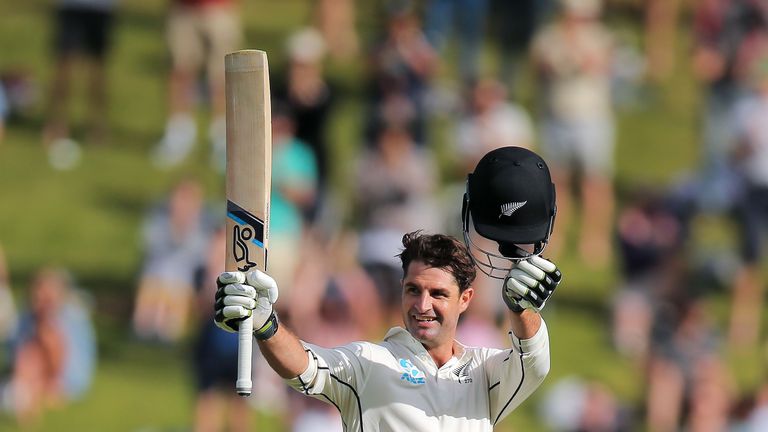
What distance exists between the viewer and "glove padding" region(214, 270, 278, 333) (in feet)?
18.2

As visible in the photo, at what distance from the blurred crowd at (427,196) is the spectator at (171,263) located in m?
0.02

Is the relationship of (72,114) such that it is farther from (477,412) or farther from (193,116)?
(477,412)

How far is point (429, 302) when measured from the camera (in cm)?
601

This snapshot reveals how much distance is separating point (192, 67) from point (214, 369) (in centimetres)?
428

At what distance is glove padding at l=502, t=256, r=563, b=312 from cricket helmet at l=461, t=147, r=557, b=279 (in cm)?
12

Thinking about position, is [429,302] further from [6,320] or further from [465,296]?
[6,320]

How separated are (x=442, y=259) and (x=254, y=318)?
94 cm

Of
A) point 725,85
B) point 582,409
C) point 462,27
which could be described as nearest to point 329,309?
point 582,409

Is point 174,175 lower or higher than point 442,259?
lower

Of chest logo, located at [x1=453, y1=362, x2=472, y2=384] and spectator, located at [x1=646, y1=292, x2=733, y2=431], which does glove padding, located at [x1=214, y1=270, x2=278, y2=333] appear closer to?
chest logo, located at [x1=453, y1=362, x2=472, y2=384]

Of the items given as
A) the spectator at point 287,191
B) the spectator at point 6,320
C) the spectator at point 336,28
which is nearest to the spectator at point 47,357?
the spectator at point 6,320

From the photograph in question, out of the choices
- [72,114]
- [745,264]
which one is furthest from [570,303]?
[72,114]

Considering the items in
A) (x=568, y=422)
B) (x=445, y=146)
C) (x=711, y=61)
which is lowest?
(x=568, y=422)

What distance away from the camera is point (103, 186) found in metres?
15.6
